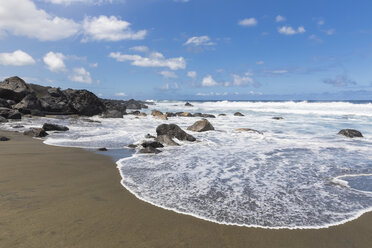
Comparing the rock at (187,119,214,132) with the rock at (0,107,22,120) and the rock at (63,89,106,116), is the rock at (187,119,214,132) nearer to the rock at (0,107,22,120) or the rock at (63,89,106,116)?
the rock at (0,107,22,120)

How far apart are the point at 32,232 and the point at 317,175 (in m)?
5.45

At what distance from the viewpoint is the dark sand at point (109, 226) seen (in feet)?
9.31

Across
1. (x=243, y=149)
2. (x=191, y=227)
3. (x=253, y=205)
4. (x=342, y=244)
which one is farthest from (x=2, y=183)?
(x=243, y=149)

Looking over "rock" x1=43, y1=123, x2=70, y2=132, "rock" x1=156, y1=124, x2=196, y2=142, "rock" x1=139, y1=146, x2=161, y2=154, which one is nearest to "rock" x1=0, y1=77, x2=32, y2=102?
"rock" x1=43, y1=123, x2=70, y2=132

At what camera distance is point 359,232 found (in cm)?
327

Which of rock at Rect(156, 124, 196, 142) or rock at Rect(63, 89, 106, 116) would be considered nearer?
rock at Rect(156, 124, 196, 142)

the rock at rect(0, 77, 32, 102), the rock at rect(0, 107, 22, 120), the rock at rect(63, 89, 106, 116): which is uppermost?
the rock at rect(0, 77, 32, 102)

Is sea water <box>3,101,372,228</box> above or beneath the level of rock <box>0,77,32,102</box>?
beneath

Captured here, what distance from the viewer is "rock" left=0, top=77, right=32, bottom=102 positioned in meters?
22.2

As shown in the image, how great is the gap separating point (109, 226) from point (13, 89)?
24.1m

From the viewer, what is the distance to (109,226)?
314 centimetres

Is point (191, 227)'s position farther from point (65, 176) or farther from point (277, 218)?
point (65, 176)

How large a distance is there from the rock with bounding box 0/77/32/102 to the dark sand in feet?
70.2

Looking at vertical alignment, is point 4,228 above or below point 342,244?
above
